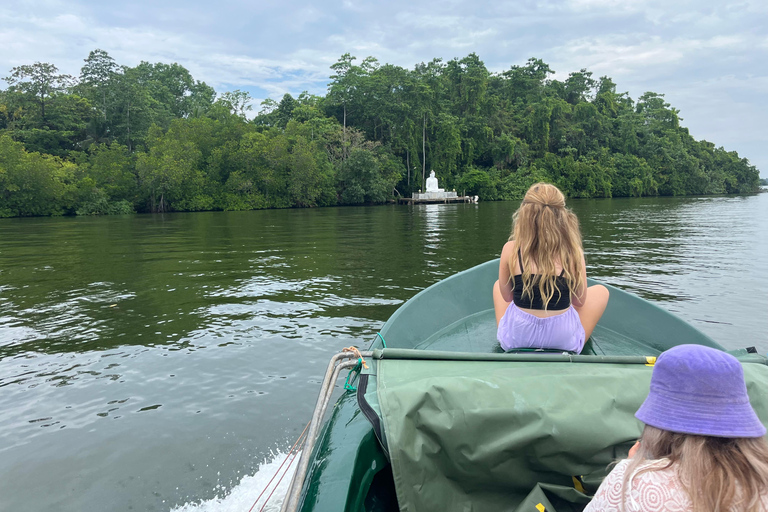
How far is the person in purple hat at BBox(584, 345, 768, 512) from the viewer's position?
105 cm

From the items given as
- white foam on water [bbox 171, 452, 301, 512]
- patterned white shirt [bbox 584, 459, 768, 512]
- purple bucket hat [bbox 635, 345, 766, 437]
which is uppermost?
purple bucket hat [bbox 635, 345, 766, 437]

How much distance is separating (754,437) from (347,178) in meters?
44.0

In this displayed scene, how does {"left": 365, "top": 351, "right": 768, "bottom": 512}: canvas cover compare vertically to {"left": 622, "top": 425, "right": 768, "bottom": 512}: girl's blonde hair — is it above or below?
below

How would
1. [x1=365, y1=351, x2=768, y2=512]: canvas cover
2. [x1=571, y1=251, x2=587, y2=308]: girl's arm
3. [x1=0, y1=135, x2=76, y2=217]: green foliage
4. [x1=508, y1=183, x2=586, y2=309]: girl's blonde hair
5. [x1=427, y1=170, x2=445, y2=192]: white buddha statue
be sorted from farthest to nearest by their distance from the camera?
[x1=427, y1=170, x2=445, y2=192]: white buddha statue → [x1=0, y1=135, x2=76, y2=217]: green foliage → [x1=571, y1=251, x2=587, y2=308]: girl's arm → [x1=508, y1=183, x2=586, y2=309]: girl's blonde hair → [x1=365, y1=351, x2=768, y2=512]: canvas cover

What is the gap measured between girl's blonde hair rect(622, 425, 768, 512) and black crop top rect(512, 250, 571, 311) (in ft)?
5.80

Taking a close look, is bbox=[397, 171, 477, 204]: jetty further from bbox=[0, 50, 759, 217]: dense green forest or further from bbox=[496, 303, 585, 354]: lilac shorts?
bbox=[496, 303, 585, 354]: lilac shorts

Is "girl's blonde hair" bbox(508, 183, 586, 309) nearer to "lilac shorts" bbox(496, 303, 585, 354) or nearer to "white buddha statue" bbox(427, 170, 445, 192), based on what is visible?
"lilac shorts" bbox(496, 303, 585, 354)

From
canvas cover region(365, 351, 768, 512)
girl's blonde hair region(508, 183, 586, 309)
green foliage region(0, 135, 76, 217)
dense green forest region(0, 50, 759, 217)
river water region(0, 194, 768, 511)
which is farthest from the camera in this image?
dense green forest region(0, 50, 759, 217)

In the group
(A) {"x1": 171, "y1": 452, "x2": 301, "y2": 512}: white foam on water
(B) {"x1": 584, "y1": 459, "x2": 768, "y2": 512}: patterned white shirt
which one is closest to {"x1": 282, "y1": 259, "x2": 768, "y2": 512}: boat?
(B) {"x1": 584, "y1": 459, "x2": 768, "y2": 512}: patterned white shirt

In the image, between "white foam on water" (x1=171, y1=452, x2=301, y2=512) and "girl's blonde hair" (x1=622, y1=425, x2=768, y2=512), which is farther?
"white foam on water" (x1=171, y1=452, x2=301, y2=512)

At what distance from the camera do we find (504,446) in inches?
68.2

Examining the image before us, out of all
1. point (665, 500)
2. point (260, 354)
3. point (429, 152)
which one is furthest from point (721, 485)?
point (429, 152)

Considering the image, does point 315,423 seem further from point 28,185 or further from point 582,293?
point 28,185

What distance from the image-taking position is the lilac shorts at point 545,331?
9.66 ft
